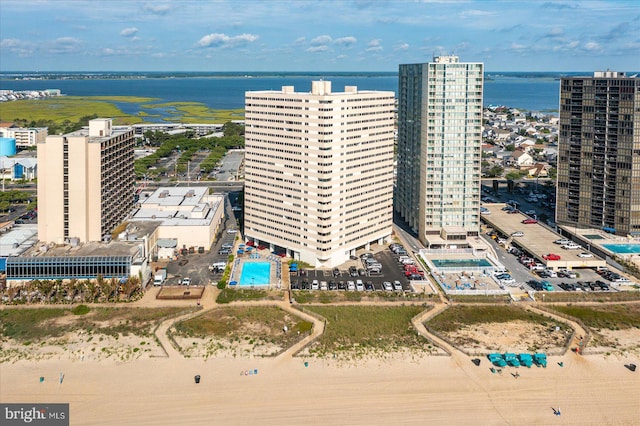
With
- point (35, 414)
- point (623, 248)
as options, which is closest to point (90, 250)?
point (35, 414)

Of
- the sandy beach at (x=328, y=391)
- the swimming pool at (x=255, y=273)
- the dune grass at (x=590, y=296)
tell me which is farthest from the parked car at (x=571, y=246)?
the swimming pool at (x=255, y=273)

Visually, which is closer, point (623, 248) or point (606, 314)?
point (606, 314)

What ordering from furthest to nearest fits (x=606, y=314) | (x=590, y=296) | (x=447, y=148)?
(x=447, y=148) < (x=590, y=296) < (x=606, y=314)

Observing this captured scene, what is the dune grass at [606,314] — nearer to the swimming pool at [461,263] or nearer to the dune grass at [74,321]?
the swimming pool at [461,263]

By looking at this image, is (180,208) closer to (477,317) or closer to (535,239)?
(477,317)

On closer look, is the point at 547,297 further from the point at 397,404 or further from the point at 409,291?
the point at 397,404

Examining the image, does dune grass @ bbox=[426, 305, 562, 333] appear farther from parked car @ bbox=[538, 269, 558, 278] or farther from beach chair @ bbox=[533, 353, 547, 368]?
parked car @ bbox=[538, 269, 558, 278]
